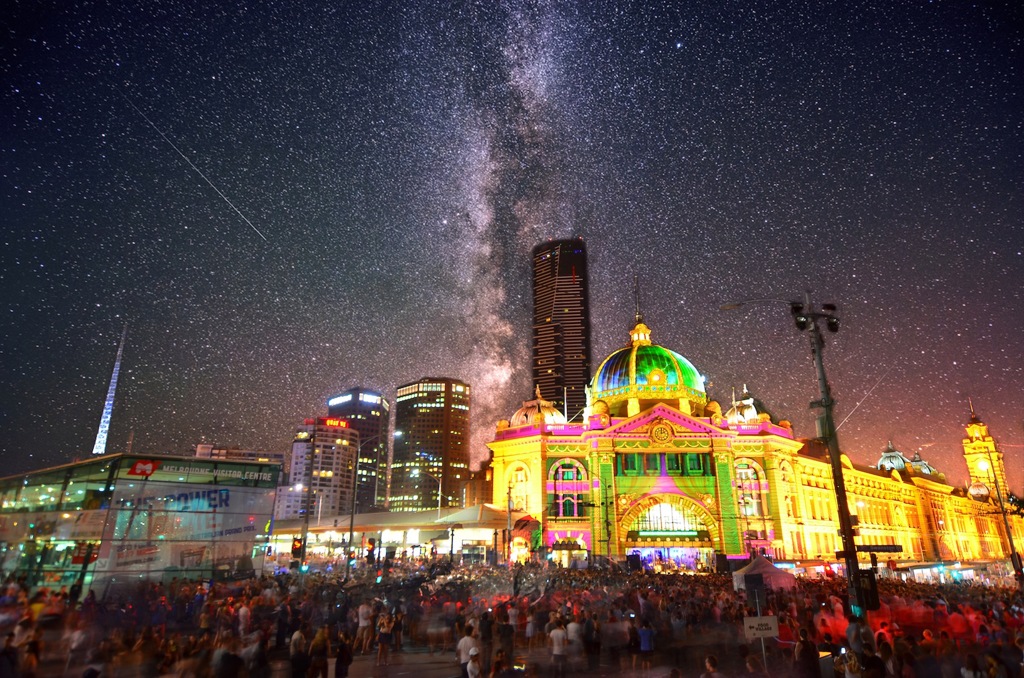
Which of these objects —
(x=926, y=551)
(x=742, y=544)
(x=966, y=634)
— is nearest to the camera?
(x=966, y=634)

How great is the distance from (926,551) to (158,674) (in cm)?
12629

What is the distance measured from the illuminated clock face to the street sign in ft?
166

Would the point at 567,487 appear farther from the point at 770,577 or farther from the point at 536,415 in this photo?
the point at 770,577

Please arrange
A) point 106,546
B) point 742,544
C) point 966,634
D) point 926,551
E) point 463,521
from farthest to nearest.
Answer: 1. point 926,551
2. point 742,544
3. point 463,521
4. point 106,546
5. point 966,634

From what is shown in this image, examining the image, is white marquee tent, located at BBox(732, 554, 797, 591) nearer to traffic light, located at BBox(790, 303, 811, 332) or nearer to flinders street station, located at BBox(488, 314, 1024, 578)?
traffic light, located at BBox(790, 303, 811, 332)

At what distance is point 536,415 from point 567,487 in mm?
9427

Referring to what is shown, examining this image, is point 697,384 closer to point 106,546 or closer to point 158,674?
point 106,546

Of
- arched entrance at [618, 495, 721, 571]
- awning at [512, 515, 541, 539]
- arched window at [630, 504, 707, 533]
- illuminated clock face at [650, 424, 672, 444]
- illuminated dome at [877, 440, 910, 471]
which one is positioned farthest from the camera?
illuminated dome at [877, 440, 910, 471]

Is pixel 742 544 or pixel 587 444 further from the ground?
pixel 587 444

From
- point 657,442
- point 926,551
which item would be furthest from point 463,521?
point 926,551

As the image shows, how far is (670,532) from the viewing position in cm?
6116

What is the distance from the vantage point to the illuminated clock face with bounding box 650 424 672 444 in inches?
2554

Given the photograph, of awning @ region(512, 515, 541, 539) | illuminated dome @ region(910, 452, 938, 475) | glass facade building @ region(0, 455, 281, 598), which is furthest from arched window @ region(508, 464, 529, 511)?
illuminated dome @ region(910, 452, 938, 475)

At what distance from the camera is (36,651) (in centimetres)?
1227
